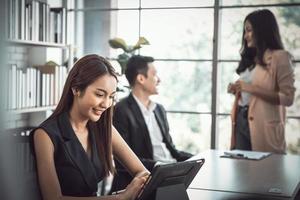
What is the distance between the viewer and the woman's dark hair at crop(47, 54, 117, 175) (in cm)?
169

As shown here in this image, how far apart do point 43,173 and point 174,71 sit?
252cm

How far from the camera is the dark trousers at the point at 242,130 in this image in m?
2.89

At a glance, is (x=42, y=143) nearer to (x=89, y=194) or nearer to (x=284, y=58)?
(x=89, y=194)

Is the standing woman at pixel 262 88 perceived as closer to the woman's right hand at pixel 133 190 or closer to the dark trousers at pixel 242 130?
the dark trousers at pixel 242 130

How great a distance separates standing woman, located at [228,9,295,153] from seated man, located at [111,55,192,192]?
1.27 feet

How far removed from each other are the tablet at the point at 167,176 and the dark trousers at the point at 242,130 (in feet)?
4.64

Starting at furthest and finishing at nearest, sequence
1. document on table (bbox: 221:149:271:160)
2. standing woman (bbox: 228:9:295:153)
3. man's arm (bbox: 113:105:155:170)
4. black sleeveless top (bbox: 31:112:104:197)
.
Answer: standing woman (bbox: 228:9:295:153) < man's arm (bbox: 113:105:155:170) < document on table (bbox: 221:149:271:160) < black sleeveless top (bbox: 31:112:104:197)

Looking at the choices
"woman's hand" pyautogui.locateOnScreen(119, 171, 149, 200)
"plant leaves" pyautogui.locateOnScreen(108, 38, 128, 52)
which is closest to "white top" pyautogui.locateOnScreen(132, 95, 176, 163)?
"plant leaves" pyautogui.locateOnScreen(108, 38, 128, 52)

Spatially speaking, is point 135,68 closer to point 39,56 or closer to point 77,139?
point 39,56

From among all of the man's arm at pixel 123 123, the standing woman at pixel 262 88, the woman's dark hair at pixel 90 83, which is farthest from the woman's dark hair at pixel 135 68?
the woman's dark hair at pixel 90 83

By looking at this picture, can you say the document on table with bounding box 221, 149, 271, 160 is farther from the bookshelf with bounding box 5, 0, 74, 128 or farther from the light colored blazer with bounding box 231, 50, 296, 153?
the bookshelf with bounding box 5, 0, 74, 128

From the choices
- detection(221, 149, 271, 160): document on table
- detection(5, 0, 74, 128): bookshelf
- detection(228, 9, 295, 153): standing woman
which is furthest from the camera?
detection(5, 0, 74, 128): bookshelf

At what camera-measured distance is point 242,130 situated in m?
2.90

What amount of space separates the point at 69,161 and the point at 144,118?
1171 mm
